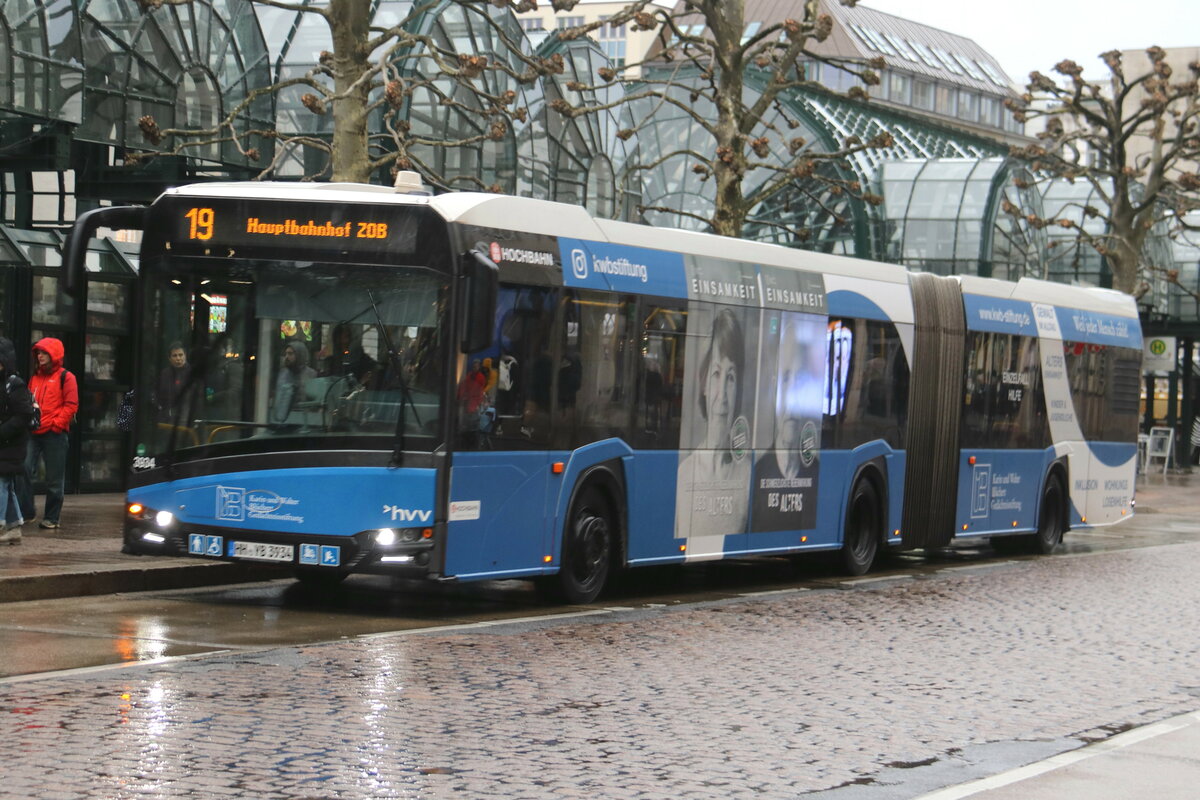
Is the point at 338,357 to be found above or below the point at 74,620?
above

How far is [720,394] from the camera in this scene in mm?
15406

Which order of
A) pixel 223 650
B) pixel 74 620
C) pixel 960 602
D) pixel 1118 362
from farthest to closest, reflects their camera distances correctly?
pixel 1118 362, pixel 960 602, pixel 74 620, pixel 223 650

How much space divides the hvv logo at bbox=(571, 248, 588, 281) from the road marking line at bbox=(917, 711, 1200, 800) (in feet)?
18.2

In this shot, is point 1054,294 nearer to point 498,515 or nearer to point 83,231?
point 498,515

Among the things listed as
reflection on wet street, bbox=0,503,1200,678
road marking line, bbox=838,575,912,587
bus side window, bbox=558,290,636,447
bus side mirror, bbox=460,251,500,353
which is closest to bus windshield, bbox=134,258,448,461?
bus side mirror, bbox=460,251,500,353

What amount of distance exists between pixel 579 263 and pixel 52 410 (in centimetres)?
552

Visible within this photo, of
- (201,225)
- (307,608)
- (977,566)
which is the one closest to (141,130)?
(201,225)

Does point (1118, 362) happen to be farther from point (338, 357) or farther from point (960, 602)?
point (338, 357)

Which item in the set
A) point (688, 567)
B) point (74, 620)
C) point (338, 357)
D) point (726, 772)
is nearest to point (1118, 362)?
point (688, 567)

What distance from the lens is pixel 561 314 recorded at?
13.3 meters

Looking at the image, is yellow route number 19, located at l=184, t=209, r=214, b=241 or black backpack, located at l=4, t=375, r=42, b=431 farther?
black backpack, located at l=4, t=375, r=42, b=431

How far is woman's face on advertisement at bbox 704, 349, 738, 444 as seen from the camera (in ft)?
50.1

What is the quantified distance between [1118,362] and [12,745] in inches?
767

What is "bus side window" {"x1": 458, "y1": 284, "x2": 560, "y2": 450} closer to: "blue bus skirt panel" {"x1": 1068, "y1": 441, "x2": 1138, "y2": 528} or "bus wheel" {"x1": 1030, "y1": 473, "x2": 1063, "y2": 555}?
"bus wheel" {"x1": 1030, "y1": 473, "x2": 1063, "y2": 555}
